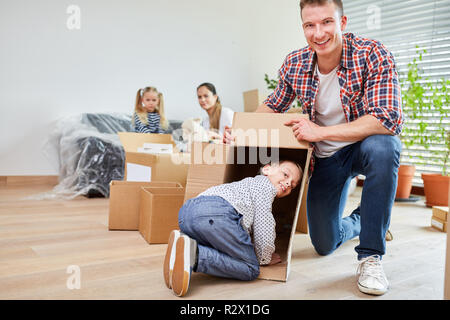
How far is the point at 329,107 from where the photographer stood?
4.41 ft

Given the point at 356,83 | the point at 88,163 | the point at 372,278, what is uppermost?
the point at 356,83

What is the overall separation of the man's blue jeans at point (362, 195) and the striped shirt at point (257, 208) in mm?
247

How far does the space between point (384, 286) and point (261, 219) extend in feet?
1.33

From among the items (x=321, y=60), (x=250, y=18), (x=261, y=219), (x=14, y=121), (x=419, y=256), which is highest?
(x=250, y=18)

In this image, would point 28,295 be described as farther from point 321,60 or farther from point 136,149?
point 136,149

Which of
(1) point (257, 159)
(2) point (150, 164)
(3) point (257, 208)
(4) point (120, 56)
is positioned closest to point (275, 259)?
(3) point (257, 208)

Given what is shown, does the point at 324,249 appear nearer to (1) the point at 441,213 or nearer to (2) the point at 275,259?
(2) the point at 275,259

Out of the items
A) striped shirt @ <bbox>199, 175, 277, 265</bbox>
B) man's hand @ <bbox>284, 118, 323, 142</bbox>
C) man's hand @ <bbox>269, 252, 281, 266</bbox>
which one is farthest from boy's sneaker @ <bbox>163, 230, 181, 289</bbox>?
man's hand @ <bbox>284, 118, 323, 142</bbox>

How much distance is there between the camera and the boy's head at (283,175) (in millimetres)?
1279

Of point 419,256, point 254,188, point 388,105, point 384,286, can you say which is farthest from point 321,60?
point 419,256

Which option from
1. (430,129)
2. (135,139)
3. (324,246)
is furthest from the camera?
(430,129)

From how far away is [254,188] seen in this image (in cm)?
123

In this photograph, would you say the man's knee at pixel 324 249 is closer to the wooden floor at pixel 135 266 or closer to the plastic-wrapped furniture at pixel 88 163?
the wooden floor at pixel 135 266

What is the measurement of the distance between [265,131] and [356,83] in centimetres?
33
